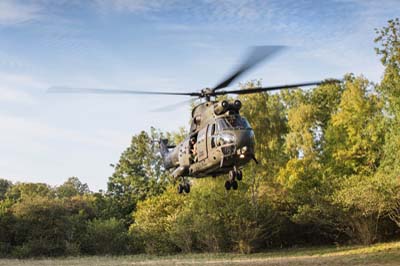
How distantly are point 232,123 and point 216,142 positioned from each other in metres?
0.76

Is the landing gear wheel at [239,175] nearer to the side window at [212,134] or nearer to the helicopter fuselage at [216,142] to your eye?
the helicopter fuselage at [216,142]

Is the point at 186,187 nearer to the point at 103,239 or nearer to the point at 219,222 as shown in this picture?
the point at 219,222

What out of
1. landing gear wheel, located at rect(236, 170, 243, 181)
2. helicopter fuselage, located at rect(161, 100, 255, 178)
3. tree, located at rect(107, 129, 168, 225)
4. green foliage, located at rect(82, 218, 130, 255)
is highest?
tree, located at rect(107, 129, 168, 225)

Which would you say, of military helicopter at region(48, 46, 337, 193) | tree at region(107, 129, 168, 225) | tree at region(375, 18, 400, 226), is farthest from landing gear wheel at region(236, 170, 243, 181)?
tree at region(107, 129, 168, 225)

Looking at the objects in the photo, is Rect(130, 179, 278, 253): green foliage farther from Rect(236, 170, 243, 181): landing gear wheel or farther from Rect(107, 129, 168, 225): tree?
Rect(236, 170, 243, 181): landing gear wheel

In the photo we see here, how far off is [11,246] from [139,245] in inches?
362

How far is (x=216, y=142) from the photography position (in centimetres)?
1441

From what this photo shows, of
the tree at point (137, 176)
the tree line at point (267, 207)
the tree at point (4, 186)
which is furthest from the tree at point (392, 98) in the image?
the tree at point (4, 186)

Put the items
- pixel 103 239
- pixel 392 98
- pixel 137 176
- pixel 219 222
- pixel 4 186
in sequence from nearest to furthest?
1. pixel 392 98
2. pixel 219 222
3. pixel 103 239
4. pixel 137 176
5. pixel 4 186

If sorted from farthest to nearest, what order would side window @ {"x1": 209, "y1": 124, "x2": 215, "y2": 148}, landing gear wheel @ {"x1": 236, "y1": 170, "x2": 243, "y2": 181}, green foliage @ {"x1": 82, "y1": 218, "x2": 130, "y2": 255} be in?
green foliage @ {"x1": 82, "y1": 218, "x2": 130, "y2": 255} → side window @ {"x1": 209, "y1": 124, "x2": 215, "y2": 148} → landing gear wheel @ {"x1": 236, "y1": 170, "x2": 243, "y2": 181}

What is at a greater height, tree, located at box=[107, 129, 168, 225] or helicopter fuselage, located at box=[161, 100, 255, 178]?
tree, located at box=[107, 129, 168, 225]

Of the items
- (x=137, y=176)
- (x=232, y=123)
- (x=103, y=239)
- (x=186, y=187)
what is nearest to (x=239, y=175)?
(x=232, y=123)

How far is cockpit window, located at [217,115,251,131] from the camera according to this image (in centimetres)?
1414

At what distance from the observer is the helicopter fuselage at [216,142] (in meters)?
13.9
